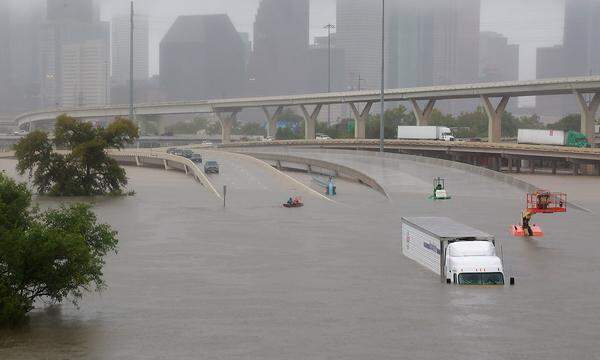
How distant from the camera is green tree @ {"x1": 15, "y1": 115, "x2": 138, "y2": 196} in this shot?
86.1 metres

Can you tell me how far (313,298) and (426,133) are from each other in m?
110

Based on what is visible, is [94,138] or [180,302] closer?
[180,302]

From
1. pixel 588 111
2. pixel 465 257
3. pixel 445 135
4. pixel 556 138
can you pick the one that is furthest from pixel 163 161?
pixel 465 257

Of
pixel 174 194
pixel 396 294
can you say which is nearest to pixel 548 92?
pixel 174 194

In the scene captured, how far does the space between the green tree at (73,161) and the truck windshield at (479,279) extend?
167 feet

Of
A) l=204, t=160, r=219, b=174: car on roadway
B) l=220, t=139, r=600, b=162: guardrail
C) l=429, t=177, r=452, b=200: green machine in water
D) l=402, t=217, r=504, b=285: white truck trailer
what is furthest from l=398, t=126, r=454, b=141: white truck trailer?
l=402, t=217, r=504, b=285: white truck trailer

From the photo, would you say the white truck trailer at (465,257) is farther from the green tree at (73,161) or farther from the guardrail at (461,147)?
the guardrail at (461,147)

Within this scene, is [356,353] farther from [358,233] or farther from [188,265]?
[358,233]

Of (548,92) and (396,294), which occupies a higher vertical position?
(548,92)

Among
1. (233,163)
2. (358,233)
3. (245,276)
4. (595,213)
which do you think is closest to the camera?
(245,276)

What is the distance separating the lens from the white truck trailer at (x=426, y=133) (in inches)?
5704

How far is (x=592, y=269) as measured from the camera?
151 ft

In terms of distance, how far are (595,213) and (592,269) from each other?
79.3ft

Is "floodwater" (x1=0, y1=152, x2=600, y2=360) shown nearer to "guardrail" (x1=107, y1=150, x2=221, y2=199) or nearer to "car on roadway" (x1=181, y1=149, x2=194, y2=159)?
"guardrail" (x1=107, y1=150, x2=221, y2=199)
